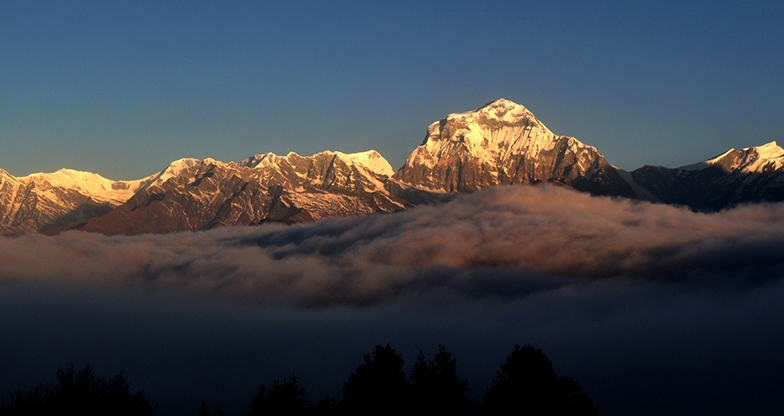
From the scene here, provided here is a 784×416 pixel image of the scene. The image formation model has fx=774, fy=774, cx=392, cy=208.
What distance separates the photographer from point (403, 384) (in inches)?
4409

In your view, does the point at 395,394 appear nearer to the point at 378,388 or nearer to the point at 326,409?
the point at 378,388

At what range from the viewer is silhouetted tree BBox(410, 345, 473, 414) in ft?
351

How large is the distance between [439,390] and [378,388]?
857 cm

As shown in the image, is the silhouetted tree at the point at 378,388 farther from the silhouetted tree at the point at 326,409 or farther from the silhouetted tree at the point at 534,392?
the silhouetted tree at the point at 534,392

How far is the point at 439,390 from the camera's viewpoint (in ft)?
356

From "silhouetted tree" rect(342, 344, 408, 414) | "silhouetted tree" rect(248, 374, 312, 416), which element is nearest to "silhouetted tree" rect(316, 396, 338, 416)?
"silhouetted tree" rect(342, 344, 408, 414)

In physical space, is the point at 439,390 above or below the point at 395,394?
above

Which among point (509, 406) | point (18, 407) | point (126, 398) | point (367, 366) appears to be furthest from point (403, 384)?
point (18, 407)

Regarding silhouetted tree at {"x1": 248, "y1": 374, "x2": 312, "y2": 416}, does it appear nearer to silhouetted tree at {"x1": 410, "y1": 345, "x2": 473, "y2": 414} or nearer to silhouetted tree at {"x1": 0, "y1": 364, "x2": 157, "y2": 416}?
silhouetted tree at {"x1": 0, "y1": 364, "x2": 157, "y2": 416}

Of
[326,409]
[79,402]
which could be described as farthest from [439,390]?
[79,402]

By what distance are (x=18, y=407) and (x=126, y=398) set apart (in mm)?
11773

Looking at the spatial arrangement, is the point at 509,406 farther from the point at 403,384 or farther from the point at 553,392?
the point at 403,384

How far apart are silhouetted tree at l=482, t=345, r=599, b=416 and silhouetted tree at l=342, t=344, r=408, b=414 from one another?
41.6 feet

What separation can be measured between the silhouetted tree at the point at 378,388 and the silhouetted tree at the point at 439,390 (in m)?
2.03
